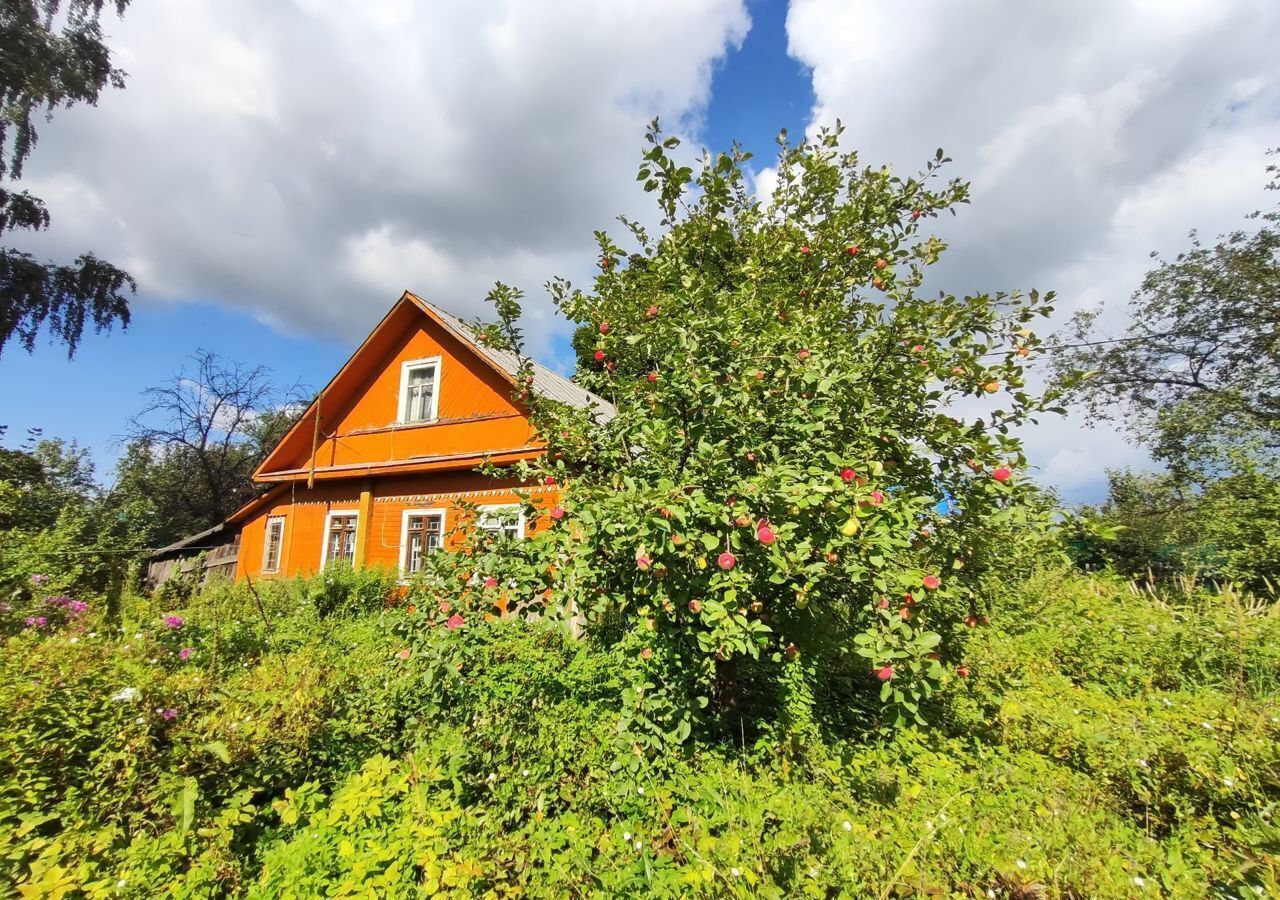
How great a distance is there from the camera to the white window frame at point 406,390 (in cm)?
1140

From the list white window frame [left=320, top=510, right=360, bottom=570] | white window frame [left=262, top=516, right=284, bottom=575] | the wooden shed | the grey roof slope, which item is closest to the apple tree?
the grey roof slope

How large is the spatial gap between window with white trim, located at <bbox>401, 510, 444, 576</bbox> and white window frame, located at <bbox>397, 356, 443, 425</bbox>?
203 cm

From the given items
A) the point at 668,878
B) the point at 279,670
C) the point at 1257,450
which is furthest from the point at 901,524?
the point at 1257,450

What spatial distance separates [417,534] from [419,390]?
3.31 metres

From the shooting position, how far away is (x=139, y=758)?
261 cm

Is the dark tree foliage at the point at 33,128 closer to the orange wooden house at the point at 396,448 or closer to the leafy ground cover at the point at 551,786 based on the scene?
the orange wooden house at the point at 396,448

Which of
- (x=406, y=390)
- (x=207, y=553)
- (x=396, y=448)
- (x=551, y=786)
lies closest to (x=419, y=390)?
(x=406, y=390)

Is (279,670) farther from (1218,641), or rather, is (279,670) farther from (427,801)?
(1218,641)

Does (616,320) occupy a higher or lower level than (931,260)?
lower

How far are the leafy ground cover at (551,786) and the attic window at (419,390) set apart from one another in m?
7.44

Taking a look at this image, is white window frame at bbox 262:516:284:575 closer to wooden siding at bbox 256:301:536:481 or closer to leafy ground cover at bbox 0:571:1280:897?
wooden siding at bbox 256:301:536:481

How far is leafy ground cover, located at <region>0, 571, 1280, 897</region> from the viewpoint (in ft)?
7.09

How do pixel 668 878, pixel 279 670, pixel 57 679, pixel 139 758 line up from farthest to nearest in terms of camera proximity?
pixel 279 670, pixel 57 679, pixel 139 758, pixel 668 878

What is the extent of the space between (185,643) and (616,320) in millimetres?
4888
